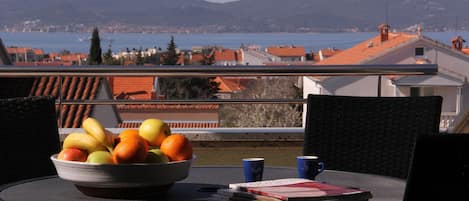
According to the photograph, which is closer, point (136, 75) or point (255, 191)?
point (255, 191)

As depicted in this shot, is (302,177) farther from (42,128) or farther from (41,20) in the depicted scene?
(41,20)

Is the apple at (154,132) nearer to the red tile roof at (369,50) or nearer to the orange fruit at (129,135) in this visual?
the orange fruit at (129,135)

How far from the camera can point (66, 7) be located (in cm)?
5962

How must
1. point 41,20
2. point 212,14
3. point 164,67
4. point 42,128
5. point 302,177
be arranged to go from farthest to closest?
1. point 212,14
2. point 41,20
3. point 164,67
4. point 42,128
5. point 302,177

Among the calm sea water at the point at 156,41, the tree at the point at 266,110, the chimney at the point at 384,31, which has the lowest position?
the tree at the point at 266,110

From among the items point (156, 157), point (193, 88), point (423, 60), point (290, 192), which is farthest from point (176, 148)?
point (423, 60)

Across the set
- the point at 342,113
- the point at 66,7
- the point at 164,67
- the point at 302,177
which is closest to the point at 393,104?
the point at 342,113

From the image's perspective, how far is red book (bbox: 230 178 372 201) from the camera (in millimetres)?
1858

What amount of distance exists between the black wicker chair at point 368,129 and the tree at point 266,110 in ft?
16.0

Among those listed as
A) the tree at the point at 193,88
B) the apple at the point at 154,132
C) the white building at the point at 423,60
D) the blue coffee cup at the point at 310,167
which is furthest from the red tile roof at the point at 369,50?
the apple at the point at 154,132

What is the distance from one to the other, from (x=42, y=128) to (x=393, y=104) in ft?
4.11

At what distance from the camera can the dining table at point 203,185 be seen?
2.10m

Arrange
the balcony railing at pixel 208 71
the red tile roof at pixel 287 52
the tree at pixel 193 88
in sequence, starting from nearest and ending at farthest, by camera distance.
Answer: the balcony railing at pixel 208 71, the tree at pixel 193 88, the red tile roof at pixel 287 52

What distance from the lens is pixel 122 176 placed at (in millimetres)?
1950
